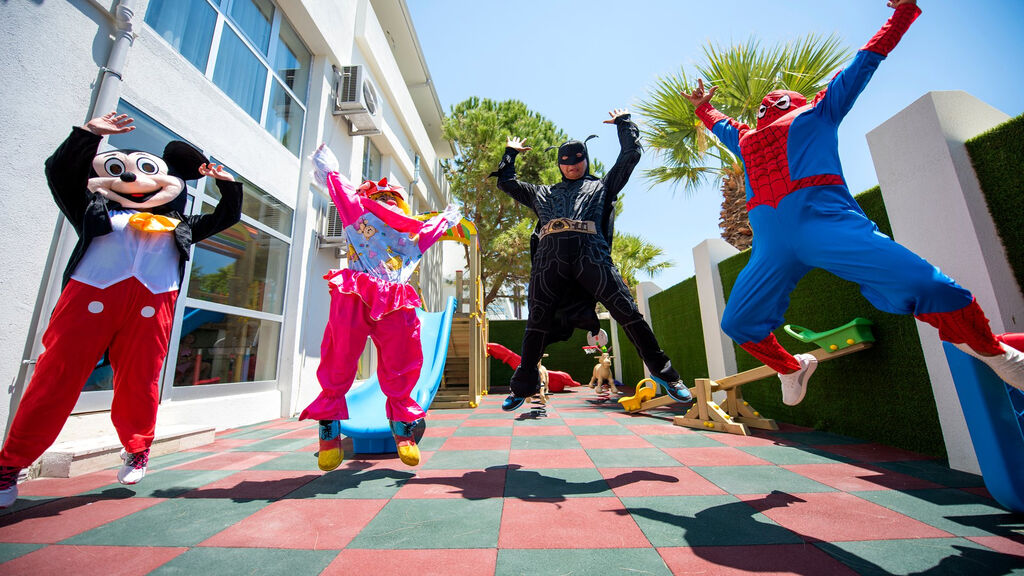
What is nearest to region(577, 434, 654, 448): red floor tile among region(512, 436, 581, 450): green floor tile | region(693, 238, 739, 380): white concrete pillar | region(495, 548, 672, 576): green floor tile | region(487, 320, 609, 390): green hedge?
region(512, 436, 581, 450): green floor tile

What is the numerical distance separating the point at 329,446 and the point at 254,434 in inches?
93.6

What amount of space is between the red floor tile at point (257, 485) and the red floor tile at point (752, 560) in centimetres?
197

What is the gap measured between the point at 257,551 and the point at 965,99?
4591 mm

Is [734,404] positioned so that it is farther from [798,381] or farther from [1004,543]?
[1004,543]

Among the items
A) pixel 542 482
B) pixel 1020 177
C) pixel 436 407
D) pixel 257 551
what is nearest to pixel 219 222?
pixel 257 551

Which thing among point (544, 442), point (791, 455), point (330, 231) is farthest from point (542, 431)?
point (330, 231)

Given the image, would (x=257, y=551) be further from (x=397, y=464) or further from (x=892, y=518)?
(x=892, y=518)

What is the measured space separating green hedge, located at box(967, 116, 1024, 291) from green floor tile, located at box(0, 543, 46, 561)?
4777 mm

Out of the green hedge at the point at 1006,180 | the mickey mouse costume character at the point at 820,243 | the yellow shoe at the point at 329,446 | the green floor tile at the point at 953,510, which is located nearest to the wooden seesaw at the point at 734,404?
the green hedge at the point at 1006,180

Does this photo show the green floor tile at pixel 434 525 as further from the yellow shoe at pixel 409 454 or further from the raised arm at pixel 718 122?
the raised arm at pixel 718 122

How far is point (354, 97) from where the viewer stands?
6.46m

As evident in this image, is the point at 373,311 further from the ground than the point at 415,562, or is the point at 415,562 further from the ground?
the point at 373,311

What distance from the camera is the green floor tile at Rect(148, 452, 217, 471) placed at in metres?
2.68

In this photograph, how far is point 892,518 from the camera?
163 centimetres
